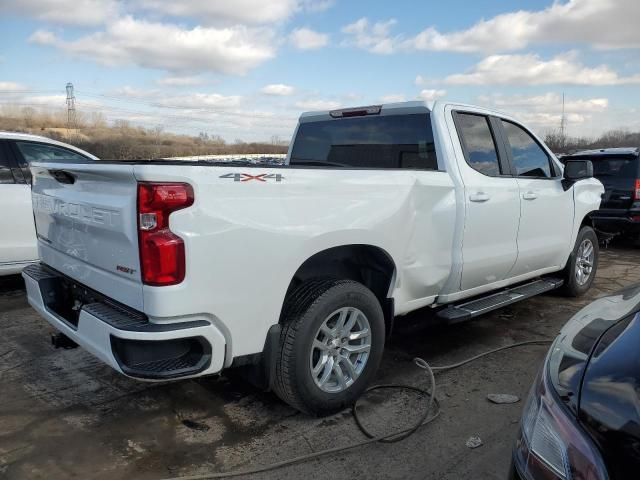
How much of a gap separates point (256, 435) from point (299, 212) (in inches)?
53.0

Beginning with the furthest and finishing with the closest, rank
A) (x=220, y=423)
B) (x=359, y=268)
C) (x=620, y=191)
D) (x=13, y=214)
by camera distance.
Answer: (x=620, y=191)
(x=13, y=214)
(x=359, y=268)
(x=220, y=423)

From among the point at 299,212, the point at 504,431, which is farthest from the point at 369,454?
the point at 299,212

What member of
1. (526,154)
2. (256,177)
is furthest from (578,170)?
(256,177)

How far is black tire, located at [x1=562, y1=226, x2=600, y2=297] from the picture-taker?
5.94 m

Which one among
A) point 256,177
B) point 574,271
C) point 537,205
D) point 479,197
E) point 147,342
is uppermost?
point 256,177

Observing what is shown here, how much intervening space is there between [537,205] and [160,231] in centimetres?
371

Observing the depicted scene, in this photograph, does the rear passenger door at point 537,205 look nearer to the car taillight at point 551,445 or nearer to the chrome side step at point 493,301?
the chrome side step at point 493,301

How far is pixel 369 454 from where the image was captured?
119 inches

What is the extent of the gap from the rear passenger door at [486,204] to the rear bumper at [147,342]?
2.28 m

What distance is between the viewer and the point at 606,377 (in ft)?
5.27

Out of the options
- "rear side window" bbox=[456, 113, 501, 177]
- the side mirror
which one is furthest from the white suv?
the side mirror

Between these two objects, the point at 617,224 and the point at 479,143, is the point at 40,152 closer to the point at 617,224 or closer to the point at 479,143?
the point at 479,143

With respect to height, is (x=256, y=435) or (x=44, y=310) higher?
(x=44, y=310)

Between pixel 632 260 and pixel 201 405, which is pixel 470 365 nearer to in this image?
pixel 201 405
